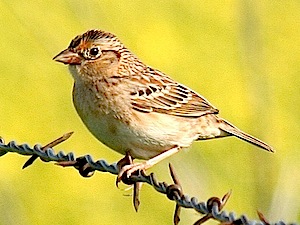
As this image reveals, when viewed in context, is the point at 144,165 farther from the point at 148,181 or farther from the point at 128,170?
the point at 148,181

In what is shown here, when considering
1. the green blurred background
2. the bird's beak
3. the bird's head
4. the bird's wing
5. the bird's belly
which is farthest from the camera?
the green blurred background

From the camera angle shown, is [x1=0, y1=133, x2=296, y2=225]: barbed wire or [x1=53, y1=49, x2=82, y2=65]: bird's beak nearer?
[x1=0, y1=133, x2=296, y2=225]: barbed wire

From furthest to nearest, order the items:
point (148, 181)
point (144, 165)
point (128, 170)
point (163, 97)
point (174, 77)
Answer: point (174, 77) < point (163, 97) < point (144, 165) < point (128, 170) < point (148, 181)

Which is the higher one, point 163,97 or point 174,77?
point 163,97

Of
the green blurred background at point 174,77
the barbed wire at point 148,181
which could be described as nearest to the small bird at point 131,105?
the green blurred background at point 174,77

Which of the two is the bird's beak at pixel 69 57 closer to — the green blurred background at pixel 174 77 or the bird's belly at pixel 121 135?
the green blurred background at pixel 174 77

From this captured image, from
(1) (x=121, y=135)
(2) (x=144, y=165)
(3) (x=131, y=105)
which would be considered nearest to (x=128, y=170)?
(2) (x=144, y=165)

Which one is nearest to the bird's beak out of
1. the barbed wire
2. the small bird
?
the small bird

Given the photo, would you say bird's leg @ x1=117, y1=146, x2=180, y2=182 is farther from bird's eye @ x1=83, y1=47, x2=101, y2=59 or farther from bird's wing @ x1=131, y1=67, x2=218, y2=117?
bird's eye @ x1=83, y1=47, x2=101, y2=59
